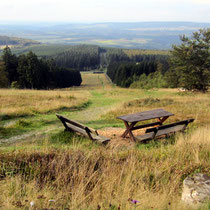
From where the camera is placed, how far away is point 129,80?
270ft

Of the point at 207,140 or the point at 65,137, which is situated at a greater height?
the point at 207,140

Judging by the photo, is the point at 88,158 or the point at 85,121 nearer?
the point at 88,158

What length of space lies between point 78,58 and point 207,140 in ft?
473

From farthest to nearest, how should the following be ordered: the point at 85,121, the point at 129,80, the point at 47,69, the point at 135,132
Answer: the point at 129,80 → the point at 47,69 → the point at 85,121 → the point at 135,132

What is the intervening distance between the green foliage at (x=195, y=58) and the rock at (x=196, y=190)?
23.6 m

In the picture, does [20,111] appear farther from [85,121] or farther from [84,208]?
[84,208]

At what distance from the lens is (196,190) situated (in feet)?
11.4

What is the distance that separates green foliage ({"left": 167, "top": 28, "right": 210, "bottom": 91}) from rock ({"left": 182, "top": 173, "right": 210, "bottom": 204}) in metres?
23.6

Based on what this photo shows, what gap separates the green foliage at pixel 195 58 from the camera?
2505 cm

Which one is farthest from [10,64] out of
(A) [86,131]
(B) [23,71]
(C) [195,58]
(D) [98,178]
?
(D) [98,178]

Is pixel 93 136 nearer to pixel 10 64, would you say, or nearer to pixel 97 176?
pixel 97 176

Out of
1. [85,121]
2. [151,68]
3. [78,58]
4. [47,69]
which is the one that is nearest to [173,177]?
[85,121]

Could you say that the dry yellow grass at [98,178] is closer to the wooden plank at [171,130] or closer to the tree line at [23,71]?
the wooden plank at [171,130]

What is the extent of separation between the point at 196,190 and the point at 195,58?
24.9 metres
